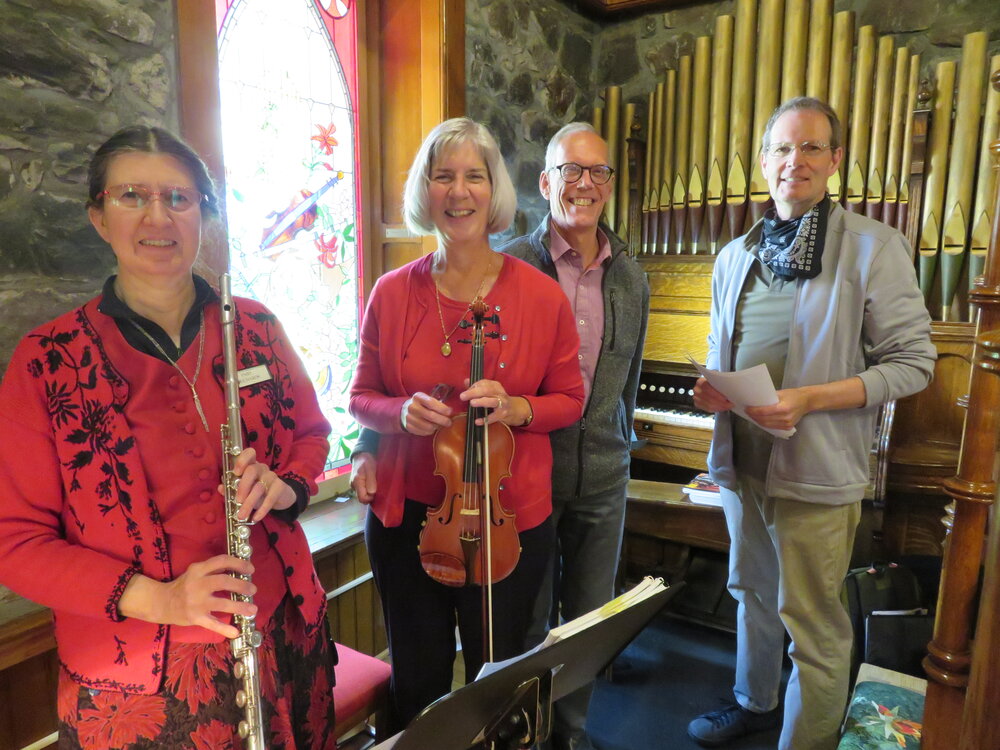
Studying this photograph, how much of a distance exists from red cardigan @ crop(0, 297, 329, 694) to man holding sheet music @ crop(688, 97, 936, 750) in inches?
48.9

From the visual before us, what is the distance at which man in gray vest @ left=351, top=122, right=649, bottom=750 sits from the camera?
1.67 metres

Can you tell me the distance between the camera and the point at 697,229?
2764mm

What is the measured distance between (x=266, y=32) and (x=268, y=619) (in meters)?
1.66

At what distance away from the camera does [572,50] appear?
296 cm

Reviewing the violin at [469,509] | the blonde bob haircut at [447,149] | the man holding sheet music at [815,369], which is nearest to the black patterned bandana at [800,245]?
the man holding sheet music at [815,369]

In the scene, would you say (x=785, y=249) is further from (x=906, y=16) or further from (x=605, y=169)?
(x=906, y=16)

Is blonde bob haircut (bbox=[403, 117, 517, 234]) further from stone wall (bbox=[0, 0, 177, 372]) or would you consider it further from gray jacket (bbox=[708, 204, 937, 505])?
gray jacket (bbox=[708, 204, 937, 505])

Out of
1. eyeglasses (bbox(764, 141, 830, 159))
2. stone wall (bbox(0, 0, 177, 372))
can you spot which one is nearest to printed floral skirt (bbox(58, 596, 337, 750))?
stone wall (bbox(0, 0, 177, 372))

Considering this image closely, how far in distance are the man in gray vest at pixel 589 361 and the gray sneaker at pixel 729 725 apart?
451 millimetres

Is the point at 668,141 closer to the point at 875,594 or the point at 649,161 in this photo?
the point at 649,161

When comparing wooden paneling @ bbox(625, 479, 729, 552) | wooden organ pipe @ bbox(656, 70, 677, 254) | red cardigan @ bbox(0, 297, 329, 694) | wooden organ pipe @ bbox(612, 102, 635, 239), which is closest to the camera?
red cardigan @ bbox(0, 297, 329, 694)

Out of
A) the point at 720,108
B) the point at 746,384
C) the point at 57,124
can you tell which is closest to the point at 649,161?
the point at 720,108

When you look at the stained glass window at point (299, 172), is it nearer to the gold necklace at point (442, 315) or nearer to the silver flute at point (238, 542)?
the gold necklace at point (442, 315)

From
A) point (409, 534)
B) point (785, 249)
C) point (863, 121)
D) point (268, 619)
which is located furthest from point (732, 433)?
point (863, 121)
